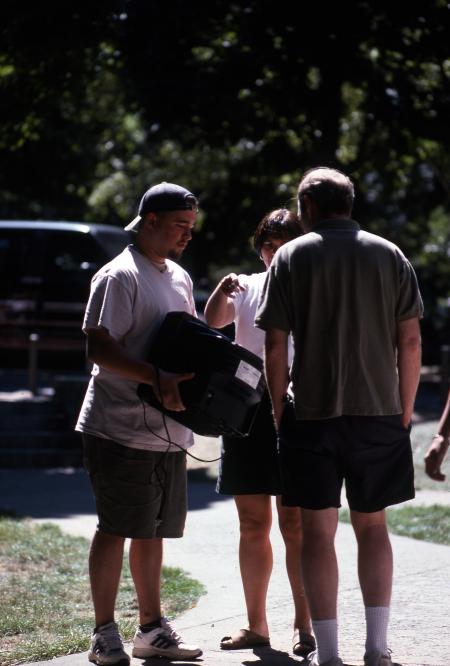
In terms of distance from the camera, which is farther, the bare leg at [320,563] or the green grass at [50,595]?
the green grass at [50,595]

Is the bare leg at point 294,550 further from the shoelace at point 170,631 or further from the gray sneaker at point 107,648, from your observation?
the gray sneaker at point 107,648

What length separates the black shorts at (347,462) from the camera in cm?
404

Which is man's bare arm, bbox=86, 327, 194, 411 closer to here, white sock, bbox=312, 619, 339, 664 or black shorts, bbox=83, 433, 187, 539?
black shorts, bbox=83, 433, 187, 539

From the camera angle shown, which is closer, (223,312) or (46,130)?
(223,312)

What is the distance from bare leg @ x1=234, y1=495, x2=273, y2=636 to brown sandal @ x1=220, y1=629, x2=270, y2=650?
2 centimetres

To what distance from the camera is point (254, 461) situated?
4.69 meters

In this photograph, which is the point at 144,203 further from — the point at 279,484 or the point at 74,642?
the point at 74,642

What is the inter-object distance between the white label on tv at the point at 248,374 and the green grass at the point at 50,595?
1.34 m

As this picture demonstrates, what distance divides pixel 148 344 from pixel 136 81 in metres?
12.4

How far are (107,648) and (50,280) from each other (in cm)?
1378

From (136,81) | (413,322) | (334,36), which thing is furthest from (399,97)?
(413,322)

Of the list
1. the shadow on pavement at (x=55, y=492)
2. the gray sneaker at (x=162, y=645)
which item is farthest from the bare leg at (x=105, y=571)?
the shadow on pavement at (x=55, y=492)

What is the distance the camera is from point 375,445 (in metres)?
4.08

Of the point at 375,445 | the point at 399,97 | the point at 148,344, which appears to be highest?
the point at 399,97
